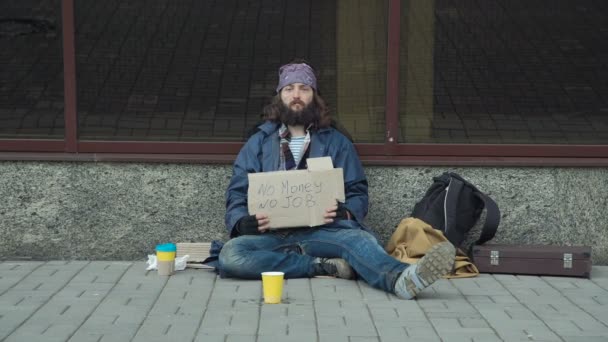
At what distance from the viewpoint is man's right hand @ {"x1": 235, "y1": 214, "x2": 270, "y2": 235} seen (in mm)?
6574

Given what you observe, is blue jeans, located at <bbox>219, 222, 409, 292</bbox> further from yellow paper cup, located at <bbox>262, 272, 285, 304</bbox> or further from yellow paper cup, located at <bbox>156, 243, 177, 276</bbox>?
yellow paper cup, located at <bbox>262, 272, 285, 304</bbox>

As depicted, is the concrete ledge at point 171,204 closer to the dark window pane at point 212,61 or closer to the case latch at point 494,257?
the dark window pane at point 212,61

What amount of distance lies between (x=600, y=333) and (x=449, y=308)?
851mm

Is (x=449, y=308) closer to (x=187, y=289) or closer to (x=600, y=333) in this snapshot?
(x=600, y=333)

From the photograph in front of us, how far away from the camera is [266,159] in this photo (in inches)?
270

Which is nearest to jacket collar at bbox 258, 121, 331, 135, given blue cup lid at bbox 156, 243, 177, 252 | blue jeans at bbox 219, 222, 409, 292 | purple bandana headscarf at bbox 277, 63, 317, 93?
purple bandana headscarf at bbox 277, 63, 317, 93

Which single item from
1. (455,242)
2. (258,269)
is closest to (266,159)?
(258,269)

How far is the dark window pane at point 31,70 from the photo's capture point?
7207 mm

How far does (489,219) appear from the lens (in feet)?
22.1

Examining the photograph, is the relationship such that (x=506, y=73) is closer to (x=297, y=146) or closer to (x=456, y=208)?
(x=456, y=208)

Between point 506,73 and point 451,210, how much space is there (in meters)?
1.15

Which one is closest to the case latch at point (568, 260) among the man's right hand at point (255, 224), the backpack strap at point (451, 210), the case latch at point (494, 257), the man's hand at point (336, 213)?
the case latch at point (494, 257)

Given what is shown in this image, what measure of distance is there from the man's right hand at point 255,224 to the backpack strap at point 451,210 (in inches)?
46.0

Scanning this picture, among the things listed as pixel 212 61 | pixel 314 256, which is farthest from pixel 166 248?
pixel 212 61
